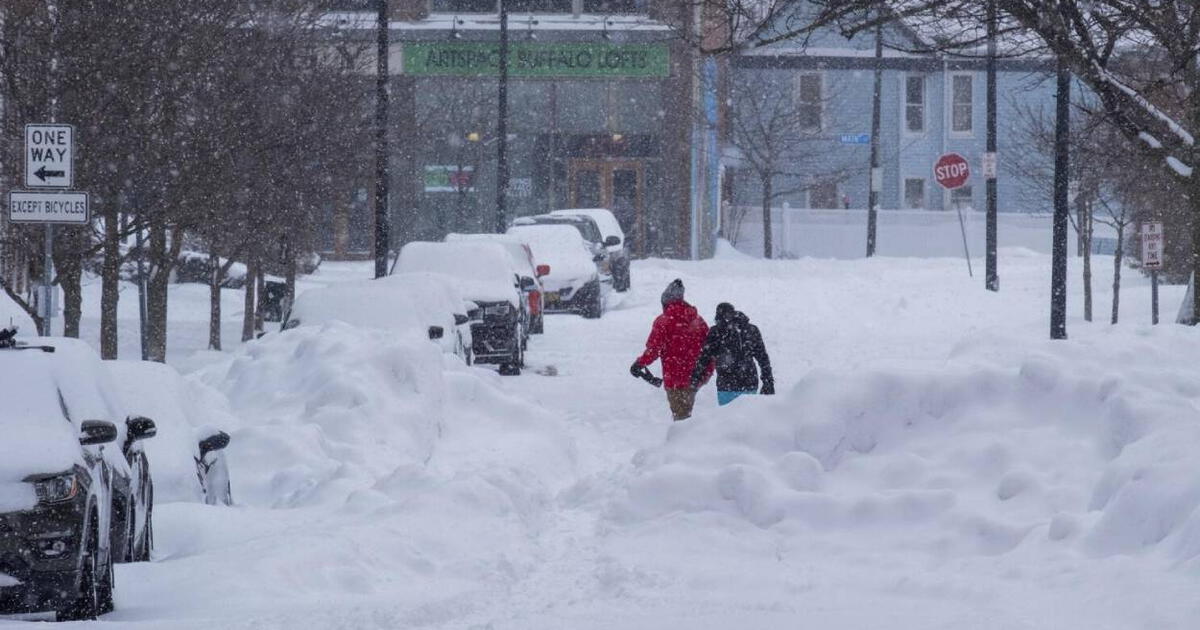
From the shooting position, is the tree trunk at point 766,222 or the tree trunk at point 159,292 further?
the tree trunk at point 766,222

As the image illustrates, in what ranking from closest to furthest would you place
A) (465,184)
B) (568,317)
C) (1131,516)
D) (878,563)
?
1. (1131,516)
2. (878,563)
3. (568,317)
4. (465,184)

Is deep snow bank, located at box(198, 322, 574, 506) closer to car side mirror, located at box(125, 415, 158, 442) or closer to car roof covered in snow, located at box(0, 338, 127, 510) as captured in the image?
car side mirror, located at box(125, 415, 158, 442)

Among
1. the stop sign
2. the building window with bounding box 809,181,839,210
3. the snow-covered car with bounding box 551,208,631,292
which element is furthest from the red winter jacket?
the building window with bounding box 809,181,839,210

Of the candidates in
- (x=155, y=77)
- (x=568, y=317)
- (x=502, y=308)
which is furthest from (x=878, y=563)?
(x=568, y=317)

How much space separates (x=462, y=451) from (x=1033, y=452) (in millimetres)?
5954

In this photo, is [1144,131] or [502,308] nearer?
[1144,131]

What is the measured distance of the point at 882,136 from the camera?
57.8m

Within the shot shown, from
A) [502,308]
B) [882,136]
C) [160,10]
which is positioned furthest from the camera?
[882,136]

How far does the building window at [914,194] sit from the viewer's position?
5872cm

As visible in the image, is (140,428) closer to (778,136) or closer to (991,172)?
(991,172)

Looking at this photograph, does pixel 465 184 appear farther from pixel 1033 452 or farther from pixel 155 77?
pixel 1033 452

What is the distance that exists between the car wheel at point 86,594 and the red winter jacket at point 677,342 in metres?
8.16

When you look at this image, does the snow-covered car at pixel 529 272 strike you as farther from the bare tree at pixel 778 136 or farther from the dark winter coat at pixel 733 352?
the bare tree at pixel 778 136

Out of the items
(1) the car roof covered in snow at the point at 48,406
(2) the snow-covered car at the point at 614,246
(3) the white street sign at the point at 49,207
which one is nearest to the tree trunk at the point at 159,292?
(3) the white street sign at the point at 49,207
